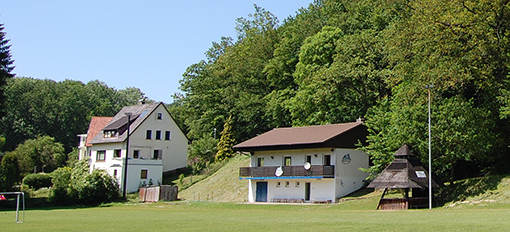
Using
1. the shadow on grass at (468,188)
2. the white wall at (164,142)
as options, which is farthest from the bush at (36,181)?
the shadow on grass at (468,188)

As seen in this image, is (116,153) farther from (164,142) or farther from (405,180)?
(405,180)

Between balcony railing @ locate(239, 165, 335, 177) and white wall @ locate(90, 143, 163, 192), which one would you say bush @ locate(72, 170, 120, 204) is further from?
balcony railing @ locate(239, 165, 335, 177)

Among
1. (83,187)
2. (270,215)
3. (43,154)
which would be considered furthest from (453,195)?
(43,154)

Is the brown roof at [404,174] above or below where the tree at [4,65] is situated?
below

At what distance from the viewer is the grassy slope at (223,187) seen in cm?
5253

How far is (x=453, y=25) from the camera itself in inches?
1432

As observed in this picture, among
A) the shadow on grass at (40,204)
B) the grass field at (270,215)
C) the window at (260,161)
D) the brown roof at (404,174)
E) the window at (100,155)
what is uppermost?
the window at (100,155)

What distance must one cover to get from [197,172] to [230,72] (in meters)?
14.4

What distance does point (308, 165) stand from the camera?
45.6 metres

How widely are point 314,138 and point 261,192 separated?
7.47 metres

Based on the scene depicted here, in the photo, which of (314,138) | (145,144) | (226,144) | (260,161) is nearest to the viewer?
(314,138)

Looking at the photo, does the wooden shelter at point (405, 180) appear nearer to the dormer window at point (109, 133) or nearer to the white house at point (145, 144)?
the white house at point (145, 144)

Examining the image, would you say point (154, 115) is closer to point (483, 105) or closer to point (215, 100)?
point (215, 100)

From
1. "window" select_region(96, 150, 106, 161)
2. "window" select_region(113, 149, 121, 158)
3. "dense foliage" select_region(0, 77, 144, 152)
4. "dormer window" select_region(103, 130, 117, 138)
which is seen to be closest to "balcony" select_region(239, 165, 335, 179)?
"window" select_region(113, 149, 121, 158)
